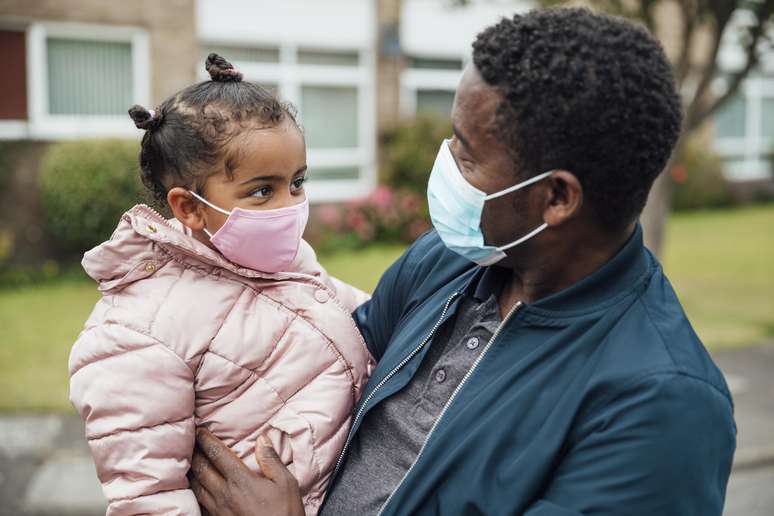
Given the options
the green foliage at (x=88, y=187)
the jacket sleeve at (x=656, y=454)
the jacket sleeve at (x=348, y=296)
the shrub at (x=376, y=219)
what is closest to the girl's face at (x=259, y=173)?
the jacket sleeve at (x=348, y=296)

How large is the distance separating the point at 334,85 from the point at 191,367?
1214cm

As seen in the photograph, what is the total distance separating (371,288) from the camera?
9.68 meters

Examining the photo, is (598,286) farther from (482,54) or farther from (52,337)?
(52,337)

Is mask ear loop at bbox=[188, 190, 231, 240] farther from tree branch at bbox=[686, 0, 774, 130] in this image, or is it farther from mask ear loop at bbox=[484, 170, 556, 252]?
tree branch at bbox=[686, 0, 774, 130]

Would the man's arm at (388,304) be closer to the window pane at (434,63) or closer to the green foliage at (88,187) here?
the green foliage at (88,187)

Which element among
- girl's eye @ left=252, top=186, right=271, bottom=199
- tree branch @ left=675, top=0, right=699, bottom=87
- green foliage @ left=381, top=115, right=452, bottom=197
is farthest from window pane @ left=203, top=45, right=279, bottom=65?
girl's eye @ left=252, top=186, right=271, bottom=199

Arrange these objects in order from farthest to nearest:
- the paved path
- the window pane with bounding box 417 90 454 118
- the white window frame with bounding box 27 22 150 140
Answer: the window pane with bounding box 417 90 454 118, the white window frame with bounding box 27 22 150 140, the paved path

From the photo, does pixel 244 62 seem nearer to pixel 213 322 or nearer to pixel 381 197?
pixel 381 197

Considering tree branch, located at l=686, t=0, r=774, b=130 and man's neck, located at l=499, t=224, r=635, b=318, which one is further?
tree branch, located at l=686, t=0, r=774, b=130

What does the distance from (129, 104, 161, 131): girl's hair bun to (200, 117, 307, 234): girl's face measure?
0.71 feet

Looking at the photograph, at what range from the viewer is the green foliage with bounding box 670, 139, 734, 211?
18031 mm

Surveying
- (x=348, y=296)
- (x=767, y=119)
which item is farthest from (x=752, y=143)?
(x=348, y=296)

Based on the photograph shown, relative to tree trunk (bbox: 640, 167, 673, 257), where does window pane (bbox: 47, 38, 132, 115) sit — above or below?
above

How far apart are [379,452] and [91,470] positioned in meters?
3.73
